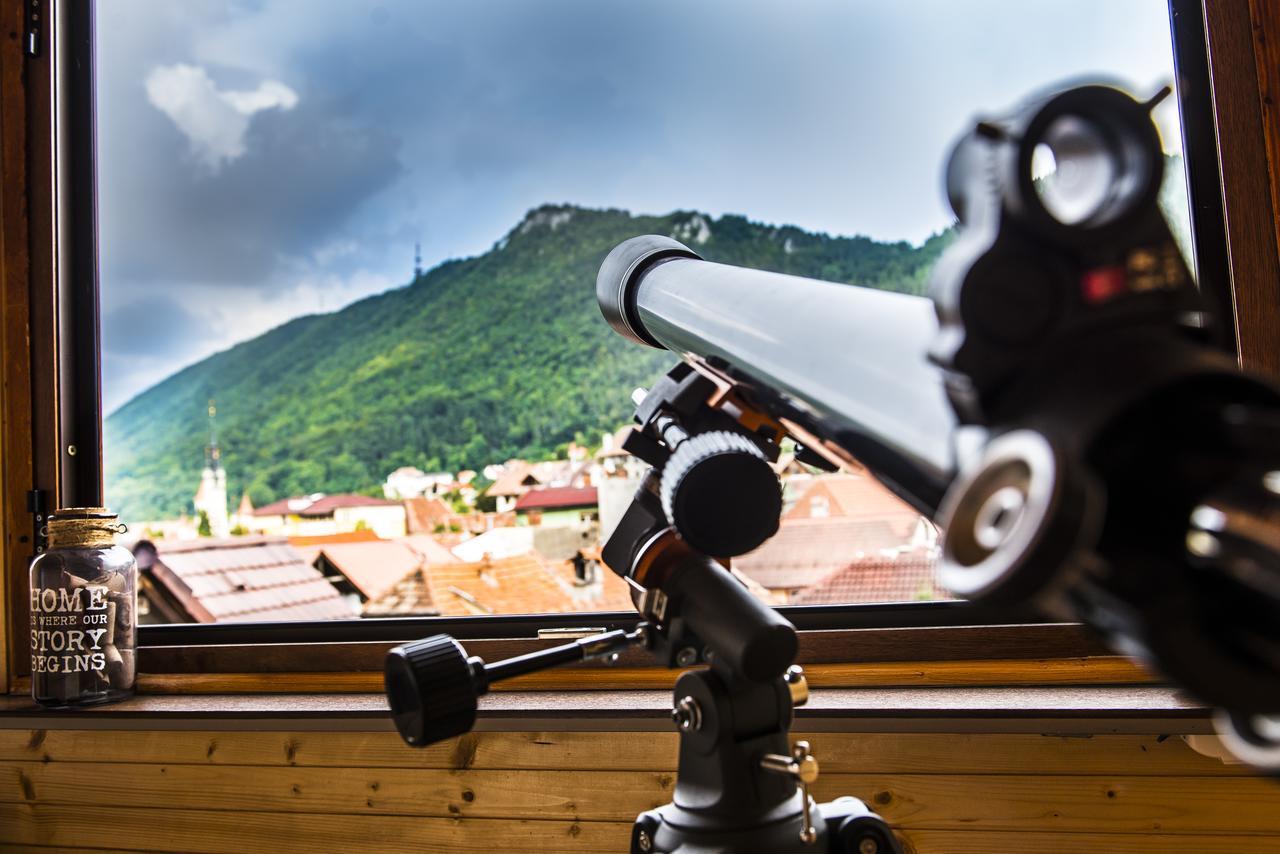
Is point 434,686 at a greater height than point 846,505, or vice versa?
point 846,505

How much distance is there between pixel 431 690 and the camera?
606 mm

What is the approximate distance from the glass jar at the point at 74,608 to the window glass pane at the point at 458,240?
222 millimetres

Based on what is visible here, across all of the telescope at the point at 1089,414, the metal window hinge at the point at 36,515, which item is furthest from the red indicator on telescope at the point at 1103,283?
the metal window hinge at the point at 36,515

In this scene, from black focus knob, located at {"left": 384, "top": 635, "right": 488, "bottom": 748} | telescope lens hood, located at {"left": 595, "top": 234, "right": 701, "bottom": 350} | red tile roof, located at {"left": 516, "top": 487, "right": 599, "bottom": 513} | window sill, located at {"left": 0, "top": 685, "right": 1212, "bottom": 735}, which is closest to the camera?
black focus knob, located at {"left": 384, "top": 635, "right": 488, "bottom": 748}

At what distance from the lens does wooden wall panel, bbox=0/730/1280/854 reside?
3.56 feet

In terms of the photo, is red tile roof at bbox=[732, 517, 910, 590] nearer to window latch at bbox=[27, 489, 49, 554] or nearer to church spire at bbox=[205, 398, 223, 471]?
church spire at bbox=[205, 398, 223, 471]

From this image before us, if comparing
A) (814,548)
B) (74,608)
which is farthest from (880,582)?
(74,608)

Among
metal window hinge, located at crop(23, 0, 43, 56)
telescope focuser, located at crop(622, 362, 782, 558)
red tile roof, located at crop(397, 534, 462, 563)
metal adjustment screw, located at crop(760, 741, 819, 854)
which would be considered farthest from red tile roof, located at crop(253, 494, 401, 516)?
metal adjustment screw, located at crop(760, 741, 819, 854)

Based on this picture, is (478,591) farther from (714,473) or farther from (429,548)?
(714,473)

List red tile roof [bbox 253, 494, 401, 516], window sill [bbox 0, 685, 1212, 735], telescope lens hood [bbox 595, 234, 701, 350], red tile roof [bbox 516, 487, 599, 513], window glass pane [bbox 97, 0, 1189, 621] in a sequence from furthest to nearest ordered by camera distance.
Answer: red tile roof [bbox 253, 494, 401, 516]
red tile roof [bbox 516, 487, 599, 513]
window glass pane [bbox 97, 0, 1189, 621]
window sill [bbox 0, 685, 1212, 735]
telescope lens hood [bbox 595, 234, 701, 350]

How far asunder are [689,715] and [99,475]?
1.34m

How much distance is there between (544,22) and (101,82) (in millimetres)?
828

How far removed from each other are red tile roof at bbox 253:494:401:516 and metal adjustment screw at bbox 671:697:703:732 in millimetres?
1123

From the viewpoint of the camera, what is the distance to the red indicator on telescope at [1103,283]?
0.32 metres
